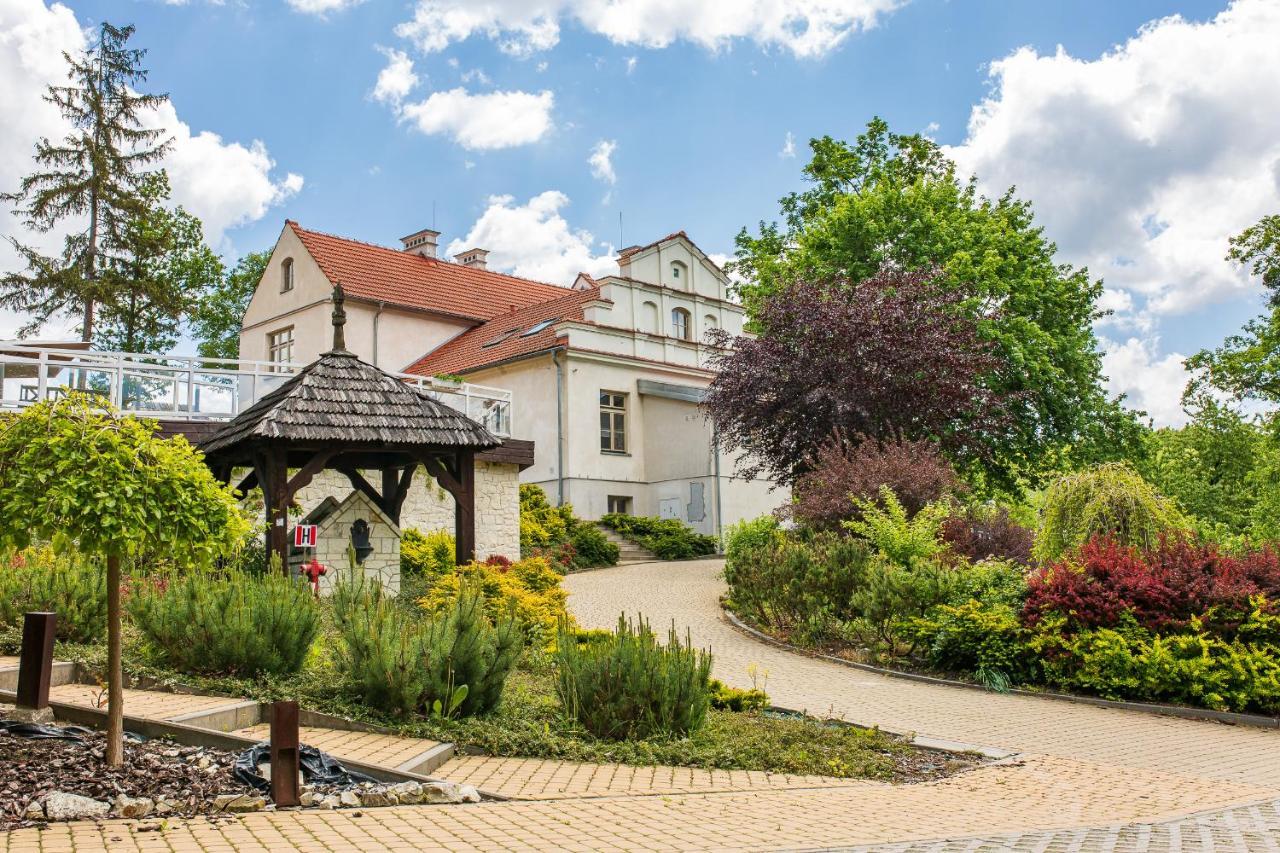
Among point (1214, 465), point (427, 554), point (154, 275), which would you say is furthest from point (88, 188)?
point (1214, 465)

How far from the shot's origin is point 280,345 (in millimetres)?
39469

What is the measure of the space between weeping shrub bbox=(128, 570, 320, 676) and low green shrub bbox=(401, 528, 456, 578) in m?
8.42

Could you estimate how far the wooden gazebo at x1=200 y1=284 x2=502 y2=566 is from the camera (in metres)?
14.6

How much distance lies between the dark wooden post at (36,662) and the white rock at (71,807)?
1.99 metres

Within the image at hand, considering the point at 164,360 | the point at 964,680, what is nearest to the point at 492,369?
the point at 164,360

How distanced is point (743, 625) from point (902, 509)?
301 cm

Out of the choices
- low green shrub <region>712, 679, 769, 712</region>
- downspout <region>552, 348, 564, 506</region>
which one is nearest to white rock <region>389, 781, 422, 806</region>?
low green shrub <region>712, 679, 769, 712</region>

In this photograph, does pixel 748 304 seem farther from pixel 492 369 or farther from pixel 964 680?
pixel 964 680

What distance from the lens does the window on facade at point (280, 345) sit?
38966 millimetres

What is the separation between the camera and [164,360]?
61.3 feet

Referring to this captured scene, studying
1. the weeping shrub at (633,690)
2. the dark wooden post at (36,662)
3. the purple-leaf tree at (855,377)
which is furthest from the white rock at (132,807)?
the purple-leaf tree at (855,377)

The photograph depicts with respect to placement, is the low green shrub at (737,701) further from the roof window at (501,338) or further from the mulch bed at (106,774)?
the roof window at (501,338)

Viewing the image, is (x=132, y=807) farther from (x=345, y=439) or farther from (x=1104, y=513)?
(x=1104, y=513)

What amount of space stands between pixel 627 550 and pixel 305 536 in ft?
51.9
